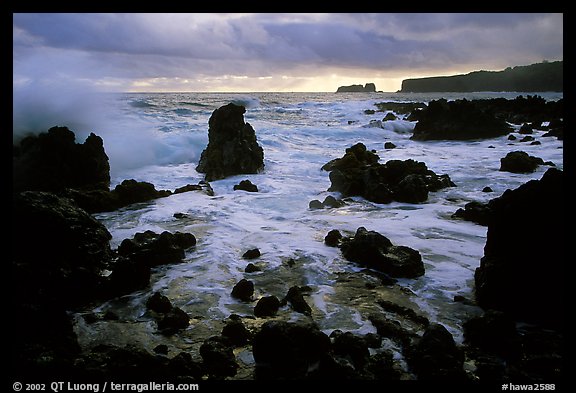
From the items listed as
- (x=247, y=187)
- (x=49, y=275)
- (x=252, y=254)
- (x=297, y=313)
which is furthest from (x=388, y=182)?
(x=49, y=275)

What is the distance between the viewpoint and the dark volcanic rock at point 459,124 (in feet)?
75.6

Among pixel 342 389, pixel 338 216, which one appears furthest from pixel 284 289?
pixel 338 216

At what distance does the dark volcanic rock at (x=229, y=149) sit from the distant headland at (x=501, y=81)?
102 m

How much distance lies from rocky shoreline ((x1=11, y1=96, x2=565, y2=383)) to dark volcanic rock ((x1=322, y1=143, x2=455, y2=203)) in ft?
10.9

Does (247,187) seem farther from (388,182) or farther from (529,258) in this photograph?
(529,258)

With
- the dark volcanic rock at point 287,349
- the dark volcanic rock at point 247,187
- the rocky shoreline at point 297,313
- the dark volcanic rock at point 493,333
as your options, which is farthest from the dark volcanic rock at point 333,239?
the dark volcanic rock at point 247,187

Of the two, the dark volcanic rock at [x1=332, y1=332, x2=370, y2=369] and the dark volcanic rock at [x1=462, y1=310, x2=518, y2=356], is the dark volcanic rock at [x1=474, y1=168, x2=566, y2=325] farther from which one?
the dark volcanic rock at [x1=332, y1=332, x2=370, y2=369]

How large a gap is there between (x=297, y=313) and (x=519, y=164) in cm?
1130

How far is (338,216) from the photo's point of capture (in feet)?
26.2

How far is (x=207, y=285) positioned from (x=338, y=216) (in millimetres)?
3857

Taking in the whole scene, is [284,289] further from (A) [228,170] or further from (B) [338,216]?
(A) [228,170]

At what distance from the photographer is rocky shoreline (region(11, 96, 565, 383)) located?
3.02 metres

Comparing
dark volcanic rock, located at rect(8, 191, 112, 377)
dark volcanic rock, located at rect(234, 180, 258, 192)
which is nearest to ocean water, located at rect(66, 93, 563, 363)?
dark volcanic rock, located at rect(234, 180, 258, 192)

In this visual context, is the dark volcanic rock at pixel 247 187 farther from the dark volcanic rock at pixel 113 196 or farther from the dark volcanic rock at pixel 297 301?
the dark volcanic rock at pixel 297 301
